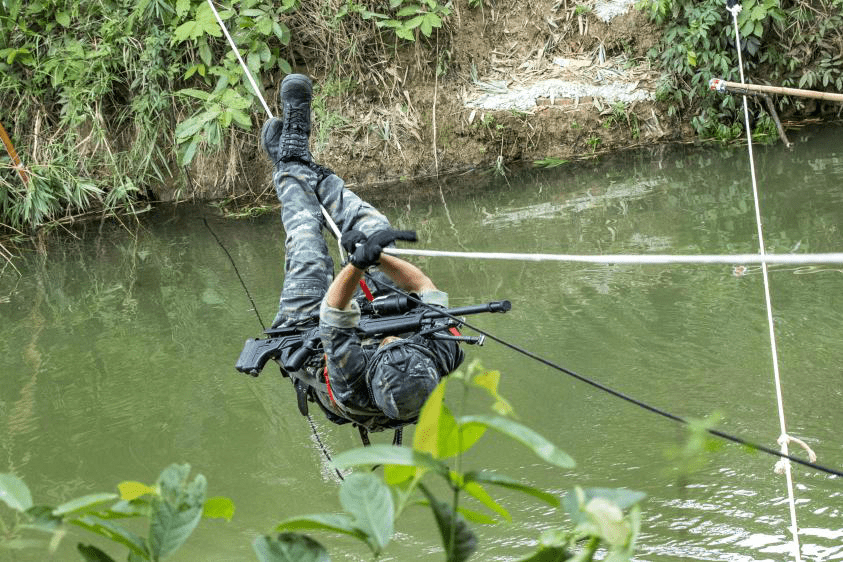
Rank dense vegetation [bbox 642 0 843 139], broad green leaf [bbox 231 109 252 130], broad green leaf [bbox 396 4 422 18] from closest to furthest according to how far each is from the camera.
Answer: broad green leaf [bbox 231 109 252 130] < dense vegetation [bbox 642 0 843 139] < broad green leaf [bbox 396 4 422 18]

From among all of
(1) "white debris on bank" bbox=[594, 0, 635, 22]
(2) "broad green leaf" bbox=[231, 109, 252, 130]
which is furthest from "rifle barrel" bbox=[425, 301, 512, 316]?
(1) "white debris on bank" bbox=[594, 0, 635, 22]

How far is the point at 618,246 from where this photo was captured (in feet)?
16.0

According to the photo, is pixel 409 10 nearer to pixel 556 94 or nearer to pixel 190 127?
pixel 556 94

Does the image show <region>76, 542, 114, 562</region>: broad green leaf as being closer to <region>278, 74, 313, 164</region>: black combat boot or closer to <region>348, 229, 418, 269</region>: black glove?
<region>348, 229, 418, 269</region>: black glove

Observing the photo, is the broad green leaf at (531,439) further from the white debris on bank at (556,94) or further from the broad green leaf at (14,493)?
the white debris on bank at (556,94)

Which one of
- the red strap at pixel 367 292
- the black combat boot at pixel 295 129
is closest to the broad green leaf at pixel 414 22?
the black combat boot at pixel 295 129

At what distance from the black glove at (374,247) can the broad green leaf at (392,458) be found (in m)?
1.93

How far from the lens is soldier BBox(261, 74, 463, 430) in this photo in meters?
2.64

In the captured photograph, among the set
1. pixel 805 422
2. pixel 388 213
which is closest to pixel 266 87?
pixel 388 213

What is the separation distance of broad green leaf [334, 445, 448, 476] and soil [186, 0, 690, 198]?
6.10m

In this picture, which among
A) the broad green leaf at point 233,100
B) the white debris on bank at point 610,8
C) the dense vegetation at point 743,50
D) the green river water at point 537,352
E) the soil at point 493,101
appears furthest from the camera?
the white debris on bank at point 610,8

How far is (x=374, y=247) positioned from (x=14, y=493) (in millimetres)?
1932

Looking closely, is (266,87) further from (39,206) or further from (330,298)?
(330,298)

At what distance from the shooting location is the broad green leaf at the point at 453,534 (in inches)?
22.6
